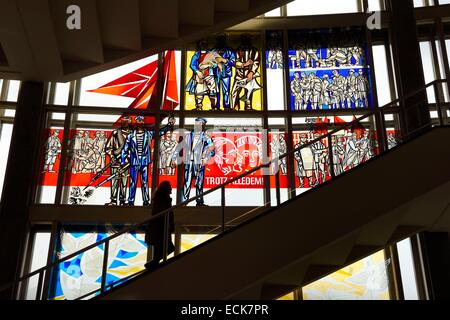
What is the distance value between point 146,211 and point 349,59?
5109 mm

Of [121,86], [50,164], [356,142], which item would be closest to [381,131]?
[356,142]

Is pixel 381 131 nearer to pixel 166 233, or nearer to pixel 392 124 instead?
pixel 392 124

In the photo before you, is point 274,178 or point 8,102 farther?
point 8,102

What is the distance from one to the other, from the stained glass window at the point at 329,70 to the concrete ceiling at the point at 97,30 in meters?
1.81

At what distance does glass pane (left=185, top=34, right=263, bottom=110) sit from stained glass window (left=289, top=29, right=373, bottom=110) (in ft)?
2.55

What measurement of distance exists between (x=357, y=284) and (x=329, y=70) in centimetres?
425

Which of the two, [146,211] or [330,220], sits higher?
[146,211]

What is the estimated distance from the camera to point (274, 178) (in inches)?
287

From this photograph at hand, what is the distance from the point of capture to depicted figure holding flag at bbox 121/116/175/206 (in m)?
8.99

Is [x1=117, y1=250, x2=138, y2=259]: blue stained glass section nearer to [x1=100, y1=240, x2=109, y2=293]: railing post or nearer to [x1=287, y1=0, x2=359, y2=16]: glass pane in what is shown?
[x1=100, y1=240, x2=109, y2=293]: railing post

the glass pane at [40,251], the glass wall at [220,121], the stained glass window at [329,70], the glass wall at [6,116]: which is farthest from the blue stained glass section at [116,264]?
the stained glass window at [329,70]

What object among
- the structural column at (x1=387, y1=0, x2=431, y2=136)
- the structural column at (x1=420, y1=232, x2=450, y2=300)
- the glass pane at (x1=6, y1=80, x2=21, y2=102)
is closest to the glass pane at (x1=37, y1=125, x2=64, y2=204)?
the glass pane at (x1=6, y1=80, x2=21, y2=102)

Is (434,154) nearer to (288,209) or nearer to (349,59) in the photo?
(288,209)
